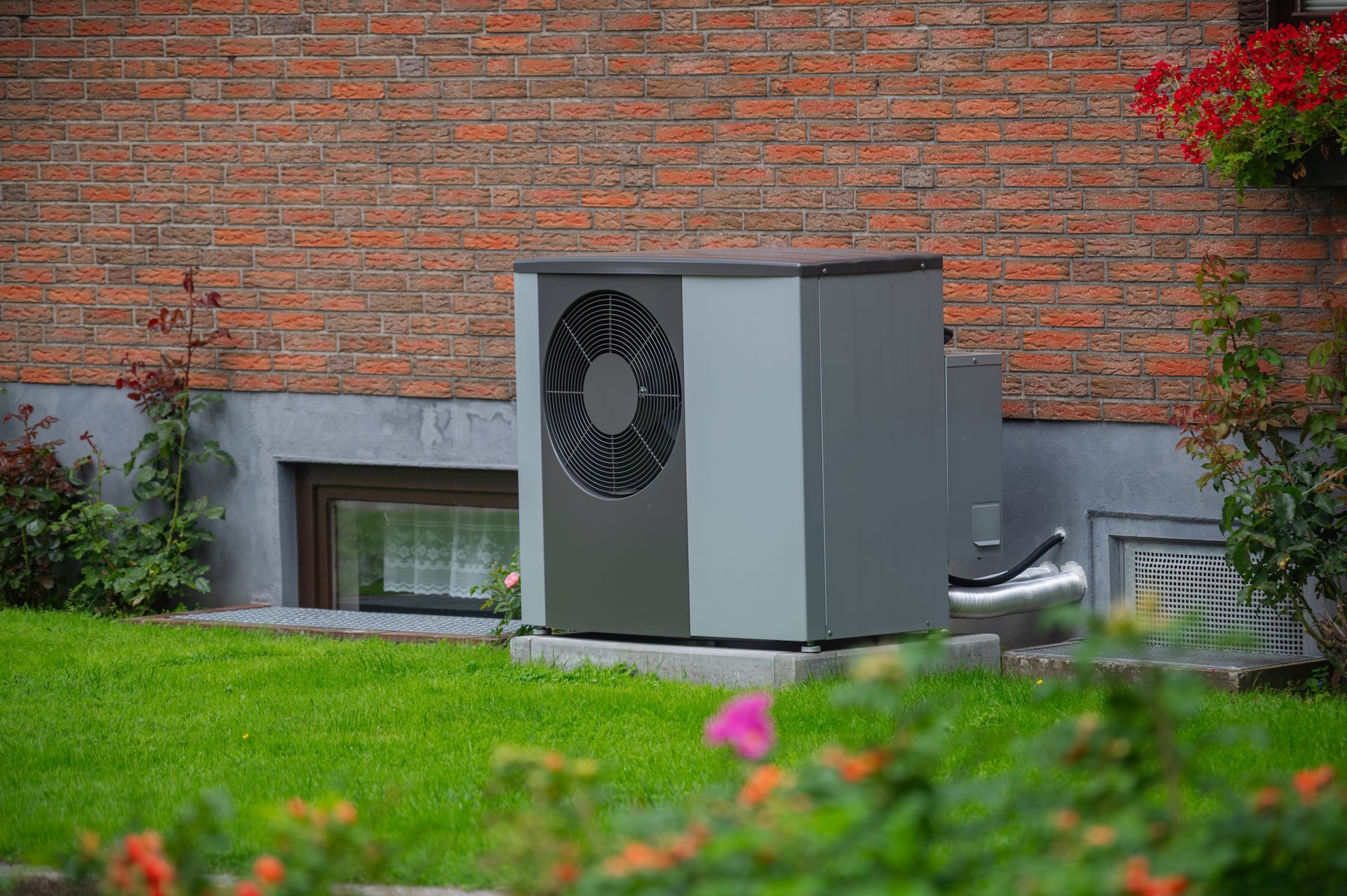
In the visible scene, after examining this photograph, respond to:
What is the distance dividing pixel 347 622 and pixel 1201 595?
3595 millimetres

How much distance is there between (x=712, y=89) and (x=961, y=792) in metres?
5.03

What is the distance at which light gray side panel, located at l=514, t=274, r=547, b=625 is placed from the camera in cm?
623

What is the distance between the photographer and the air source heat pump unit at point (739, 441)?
5.77m

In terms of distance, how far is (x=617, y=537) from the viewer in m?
6.07

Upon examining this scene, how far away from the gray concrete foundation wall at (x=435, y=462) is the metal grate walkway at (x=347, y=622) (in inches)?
14.3

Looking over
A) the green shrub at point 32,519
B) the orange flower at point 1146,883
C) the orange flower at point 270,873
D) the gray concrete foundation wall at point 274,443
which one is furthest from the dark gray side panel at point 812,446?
the green shrub at point 32,519

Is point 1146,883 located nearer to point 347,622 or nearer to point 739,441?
point 739,441

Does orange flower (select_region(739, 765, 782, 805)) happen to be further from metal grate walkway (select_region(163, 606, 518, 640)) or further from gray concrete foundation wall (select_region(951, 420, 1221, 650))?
metal grate walkway (select_region(163, 606, 518, 640))

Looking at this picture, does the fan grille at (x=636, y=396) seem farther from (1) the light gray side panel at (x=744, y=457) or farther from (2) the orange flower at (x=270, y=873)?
(2) the orange flower at (x=270, y=873)

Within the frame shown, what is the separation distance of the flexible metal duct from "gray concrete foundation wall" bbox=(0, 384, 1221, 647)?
0.34ft

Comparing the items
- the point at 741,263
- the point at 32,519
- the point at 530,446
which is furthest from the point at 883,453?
the point at 32,519

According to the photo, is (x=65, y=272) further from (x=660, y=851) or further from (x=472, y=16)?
(x=660, y=851)

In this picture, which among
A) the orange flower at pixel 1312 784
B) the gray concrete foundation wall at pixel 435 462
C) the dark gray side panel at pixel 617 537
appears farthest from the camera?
the gray concrete foundation wall at pixel 435 462

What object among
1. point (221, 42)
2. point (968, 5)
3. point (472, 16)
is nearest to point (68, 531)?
point (221, 42)
